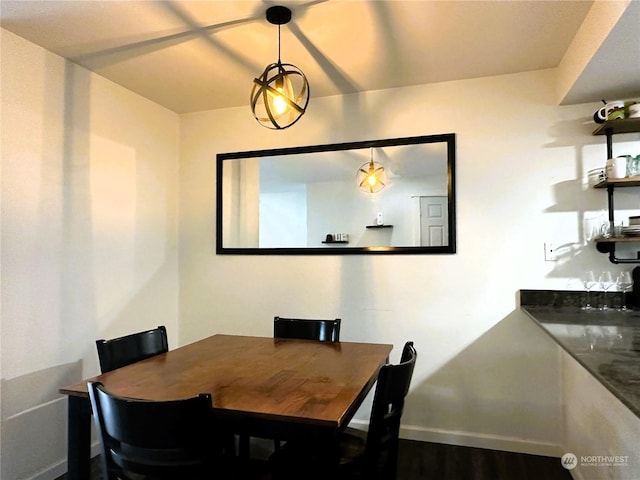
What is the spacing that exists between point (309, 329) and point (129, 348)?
93cm

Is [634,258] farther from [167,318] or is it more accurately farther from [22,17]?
[22,17]

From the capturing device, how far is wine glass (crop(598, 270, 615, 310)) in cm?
241

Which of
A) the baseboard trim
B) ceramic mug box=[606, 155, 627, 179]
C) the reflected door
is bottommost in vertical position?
the baseboard trim

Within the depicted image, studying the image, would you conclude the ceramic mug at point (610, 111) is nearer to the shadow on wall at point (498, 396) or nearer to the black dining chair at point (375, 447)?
the shadow on wall at point (498, 396)

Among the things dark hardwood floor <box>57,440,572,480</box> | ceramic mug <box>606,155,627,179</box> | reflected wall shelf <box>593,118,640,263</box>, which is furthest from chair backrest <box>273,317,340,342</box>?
ceramic mug <box>606,155,627,179</box>

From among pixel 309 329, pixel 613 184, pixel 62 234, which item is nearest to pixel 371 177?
pixel 309 329

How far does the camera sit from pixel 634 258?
2.39 meters

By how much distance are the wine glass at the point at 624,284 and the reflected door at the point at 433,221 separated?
100cm

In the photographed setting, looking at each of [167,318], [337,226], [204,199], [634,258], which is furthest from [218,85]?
[634,258]

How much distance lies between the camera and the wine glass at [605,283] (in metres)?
2.41

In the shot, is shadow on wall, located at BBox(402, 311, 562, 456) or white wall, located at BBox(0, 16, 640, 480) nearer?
white wall, located at BBox(0, 16, 640, 480)

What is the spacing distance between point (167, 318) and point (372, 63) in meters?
2.39

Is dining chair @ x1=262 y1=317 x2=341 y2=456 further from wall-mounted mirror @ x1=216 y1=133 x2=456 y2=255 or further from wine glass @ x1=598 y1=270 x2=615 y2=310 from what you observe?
wine glass @ x1=598 y1=270 x2=615 y2=310

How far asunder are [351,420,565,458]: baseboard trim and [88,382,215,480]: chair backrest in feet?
6.23
